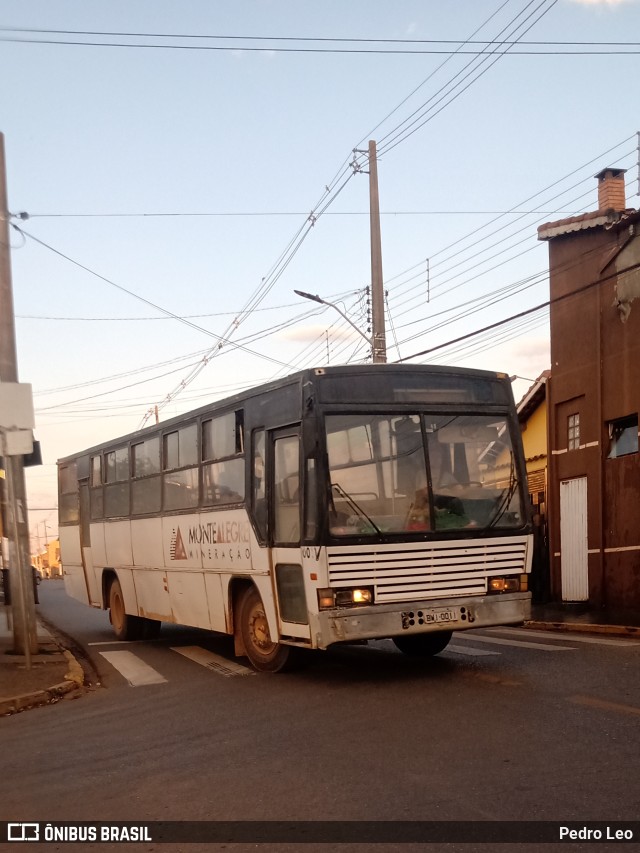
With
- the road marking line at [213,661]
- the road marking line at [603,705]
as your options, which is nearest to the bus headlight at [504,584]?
the road marking line at [603,705]

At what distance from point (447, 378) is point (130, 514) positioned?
702 cm

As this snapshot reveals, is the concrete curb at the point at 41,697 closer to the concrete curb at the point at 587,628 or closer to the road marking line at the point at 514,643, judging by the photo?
the road marking line at the point at 514,643

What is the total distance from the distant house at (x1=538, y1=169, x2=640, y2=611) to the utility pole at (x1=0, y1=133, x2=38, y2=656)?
1070 cm

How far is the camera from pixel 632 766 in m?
5.77

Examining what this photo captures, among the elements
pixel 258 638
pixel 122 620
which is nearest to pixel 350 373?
pixel 258 638

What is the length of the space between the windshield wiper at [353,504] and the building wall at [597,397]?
1011 cm

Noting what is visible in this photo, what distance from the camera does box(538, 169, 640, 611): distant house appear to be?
1903 centimetres

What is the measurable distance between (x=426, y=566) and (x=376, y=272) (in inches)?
506

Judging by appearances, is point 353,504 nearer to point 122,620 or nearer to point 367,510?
point 367,510

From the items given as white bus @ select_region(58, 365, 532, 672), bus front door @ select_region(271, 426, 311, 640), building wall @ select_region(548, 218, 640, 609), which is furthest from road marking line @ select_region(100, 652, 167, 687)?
building wall @ select_region(548, 218, 640, 609)

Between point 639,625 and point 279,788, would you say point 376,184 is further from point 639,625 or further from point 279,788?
point 279,788

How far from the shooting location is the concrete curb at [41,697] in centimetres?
935

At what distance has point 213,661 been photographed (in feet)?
40.7

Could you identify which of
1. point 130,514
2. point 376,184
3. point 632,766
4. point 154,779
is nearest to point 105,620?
point 130,514
